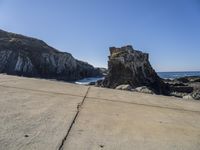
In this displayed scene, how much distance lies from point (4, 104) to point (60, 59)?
55.4 meters

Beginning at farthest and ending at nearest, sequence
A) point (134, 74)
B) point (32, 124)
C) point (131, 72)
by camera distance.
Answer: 1. point (131, 72)
2. point (134, 74)
3. point (32, 124)

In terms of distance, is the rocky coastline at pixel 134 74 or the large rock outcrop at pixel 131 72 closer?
the rocky coastline at pixel 134 74

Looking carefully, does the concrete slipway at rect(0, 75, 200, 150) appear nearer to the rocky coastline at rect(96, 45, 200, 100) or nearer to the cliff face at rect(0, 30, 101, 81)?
the rocky coastline at rect(96, 45, 200, 100)

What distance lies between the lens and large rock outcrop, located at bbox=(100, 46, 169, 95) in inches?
1037

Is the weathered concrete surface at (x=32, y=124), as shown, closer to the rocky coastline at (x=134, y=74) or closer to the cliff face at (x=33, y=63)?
the rocky coastline at (x=134, y=74)

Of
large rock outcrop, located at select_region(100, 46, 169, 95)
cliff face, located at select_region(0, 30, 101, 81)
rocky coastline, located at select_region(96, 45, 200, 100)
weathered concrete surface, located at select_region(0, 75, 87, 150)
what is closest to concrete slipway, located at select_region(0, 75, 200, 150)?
weathered concrete surface, located at select_region(0, 75, 87, 150)

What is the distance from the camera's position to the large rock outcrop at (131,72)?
26348mm

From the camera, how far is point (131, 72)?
1079 inches

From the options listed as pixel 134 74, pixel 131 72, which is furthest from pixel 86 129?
pixel 131 72

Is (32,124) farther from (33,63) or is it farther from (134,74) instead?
(33,63)

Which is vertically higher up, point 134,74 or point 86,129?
point 134,74

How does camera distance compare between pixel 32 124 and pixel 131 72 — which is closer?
pixel 32 124

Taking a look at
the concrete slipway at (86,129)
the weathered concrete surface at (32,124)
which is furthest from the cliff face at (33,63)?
the concrete slipway at (86,129)

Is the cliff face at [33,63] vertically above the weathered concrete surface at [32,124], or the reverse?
the cliff face at [33,63]
